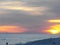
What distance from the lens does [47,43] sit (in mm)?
48125

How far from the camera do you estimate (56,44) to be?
48.1 m

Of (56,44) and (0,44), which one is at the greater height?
(0,44)

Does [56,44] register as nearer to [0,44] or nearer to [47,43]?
[47,43]

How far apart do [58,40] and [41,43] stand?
276 centimetres

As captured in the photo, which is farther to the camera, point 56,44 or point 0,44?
point 0,44

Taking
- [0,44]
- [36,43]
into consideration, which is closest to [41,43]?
[36,43]

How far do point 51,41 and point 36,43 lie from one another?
A: 7.90 feet

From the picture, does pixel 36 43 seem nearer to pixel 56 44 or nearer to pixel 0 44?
pixel 56 44

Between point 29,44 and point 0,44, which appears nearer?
point 29,44

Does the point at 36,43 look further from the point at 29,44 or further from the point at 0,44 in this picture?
the point at 0,44

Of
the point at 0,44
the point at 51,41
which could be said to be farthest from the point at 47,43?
the point at 0,44

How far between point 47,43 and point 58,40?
6.30 ft

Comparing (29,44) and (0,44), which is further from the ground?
(0,44)

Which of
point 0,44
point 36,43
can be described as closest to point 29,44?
point 36,43
